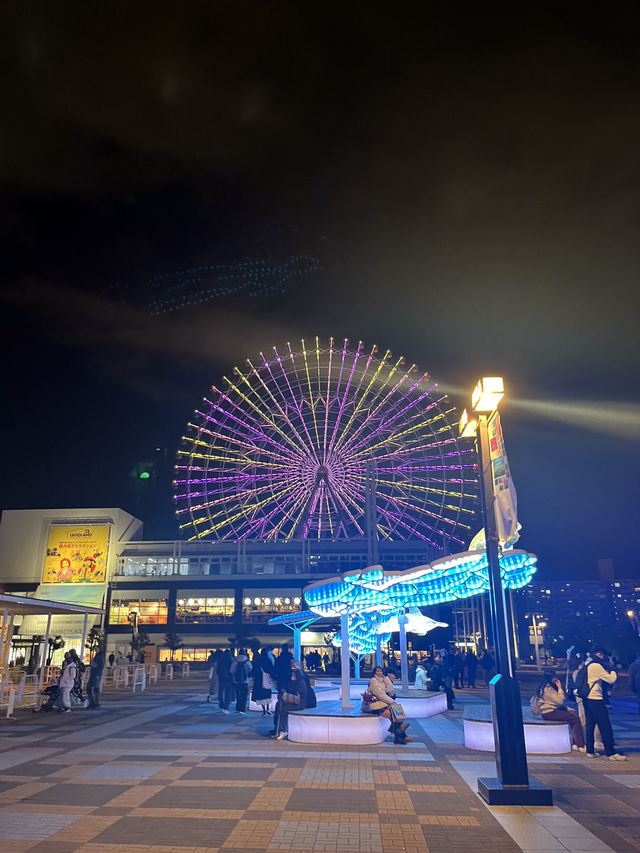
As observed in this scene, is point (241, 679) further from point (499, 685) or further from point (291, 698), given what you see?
point (499, 685)

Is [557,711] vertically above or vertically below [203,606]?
below

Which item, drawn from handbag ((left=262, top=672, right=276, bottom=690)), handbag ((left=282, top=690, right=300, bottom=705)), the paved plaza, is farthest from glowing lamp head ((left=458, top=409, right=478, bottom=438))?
handbag ((left=262, top=672, right=276, bottom=690))

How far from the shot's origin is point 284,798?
7.76 metres

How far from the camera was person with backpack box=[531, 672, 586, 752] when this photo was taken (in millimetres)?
11633

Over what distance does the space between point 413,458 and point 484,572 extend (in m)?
24.2

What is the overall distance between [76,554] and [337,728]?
184 ft

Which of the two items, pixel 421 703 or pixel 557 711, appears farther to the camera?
pixel 421 703

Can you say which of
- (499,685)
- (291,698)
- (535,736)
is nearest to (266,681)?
(291,698)

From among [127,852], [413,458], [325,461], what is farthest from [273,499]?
[127,852]

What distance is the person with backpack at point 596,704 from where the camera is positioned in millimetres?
10812

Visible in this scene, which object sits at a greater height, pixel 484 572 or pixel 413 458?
pixel 413 458

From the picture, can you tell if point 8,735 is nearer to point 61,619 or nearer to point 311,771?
point 311,771

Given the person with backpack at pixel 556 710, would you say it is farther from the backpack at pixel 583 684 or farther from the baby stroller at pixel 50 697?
the baby stroller at pixel 50 697

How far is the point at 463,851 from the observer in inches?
230
